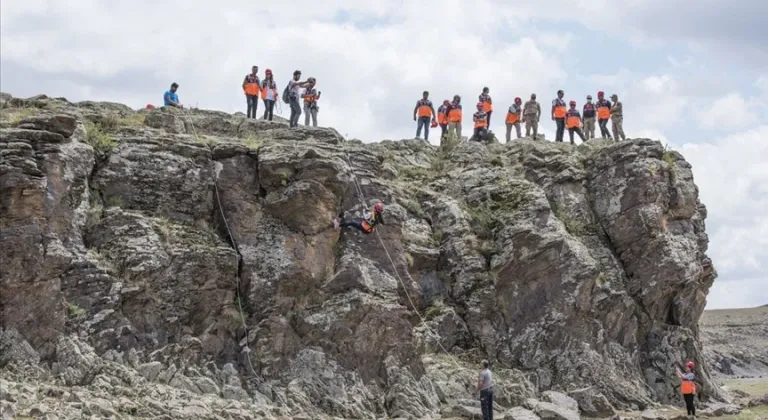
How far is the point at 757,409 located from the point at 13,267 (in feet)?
80.8

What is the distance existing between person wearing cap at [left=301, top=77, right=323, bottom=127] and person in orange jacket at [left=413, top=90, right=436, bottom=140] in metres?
4.93

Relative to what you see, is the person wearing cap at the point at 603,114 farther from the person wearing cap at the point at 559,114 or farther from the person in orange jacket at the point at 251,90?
the person in orange jacket at the point at 251,90

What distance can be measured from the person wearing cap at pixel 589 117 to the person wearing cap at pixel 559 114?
1.07 metres

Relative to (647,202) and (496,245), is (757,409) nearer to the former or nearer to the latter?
(647,202)

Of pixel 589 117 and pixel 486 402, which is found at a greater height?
pixel 589 117

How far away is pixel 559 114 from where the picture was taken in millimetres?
37812

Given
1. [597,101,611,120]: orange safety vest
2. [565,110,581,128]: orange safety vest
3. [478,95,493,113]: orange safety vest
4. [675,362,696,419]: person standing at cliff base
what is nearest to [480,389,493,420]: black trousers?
[675,362,696,419]: person standing at cliff base

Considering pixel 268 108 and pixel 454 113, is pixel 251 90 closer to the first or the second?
pixel 268 108

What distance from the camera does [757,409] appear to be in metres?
31.0

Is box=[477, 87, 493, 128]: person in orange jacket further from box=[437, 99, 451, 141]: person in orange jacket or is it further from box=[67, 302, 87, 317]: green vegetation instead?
box=[67, 302, 87, 317]: green vegetation

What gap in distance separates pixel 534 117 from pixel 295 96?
1108 cm

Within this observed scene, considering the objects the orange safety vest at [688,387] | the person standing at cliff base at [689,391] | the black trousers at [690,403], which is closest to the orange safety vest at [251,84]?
the person standing at cliff base at [689,391]

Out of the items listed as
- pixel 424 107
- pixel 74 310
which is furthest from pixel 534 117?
pixel 74 310

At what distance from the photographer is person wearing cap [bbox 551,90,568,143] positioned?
124 feet
